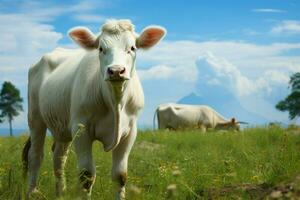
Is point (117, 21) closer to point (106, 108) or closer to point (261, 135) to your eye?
point (106, 108)

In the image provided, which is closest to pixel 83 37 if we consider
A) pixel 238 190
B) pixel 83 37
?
pixel 83 37

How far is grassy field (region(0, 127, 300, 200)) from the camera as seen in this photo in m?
5.84

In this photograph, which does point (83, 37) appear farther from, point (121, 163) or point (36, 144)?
point (36, 144)

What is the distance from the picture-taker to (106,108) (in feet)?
23.8

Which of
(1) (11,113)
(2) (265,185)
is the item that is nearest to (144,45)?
(2) (265,185)

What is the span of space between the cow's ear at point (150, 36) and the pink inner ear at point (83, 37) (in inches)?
24.4

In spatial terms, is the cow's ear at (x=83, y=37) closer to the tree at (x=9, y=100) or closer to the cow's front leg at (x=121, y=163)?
the cow's front leg at (x=121, y=163)

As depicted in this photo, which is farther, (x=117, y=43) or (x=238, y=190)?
(x=117, y=43)

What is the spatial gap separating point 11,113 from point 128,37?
262 feet

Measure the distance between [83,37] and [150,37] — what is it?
2.98ft

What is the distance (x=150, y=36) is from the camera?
7535mm

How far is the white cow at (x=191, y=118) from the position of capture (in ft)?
105

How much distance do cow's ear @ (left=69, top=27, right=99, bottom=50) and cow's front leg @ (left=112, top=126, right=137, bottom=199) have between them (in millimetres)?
1296

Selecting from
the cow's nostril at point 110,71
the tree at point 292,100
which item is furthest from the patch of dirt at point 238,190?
the tree at point 292,100
